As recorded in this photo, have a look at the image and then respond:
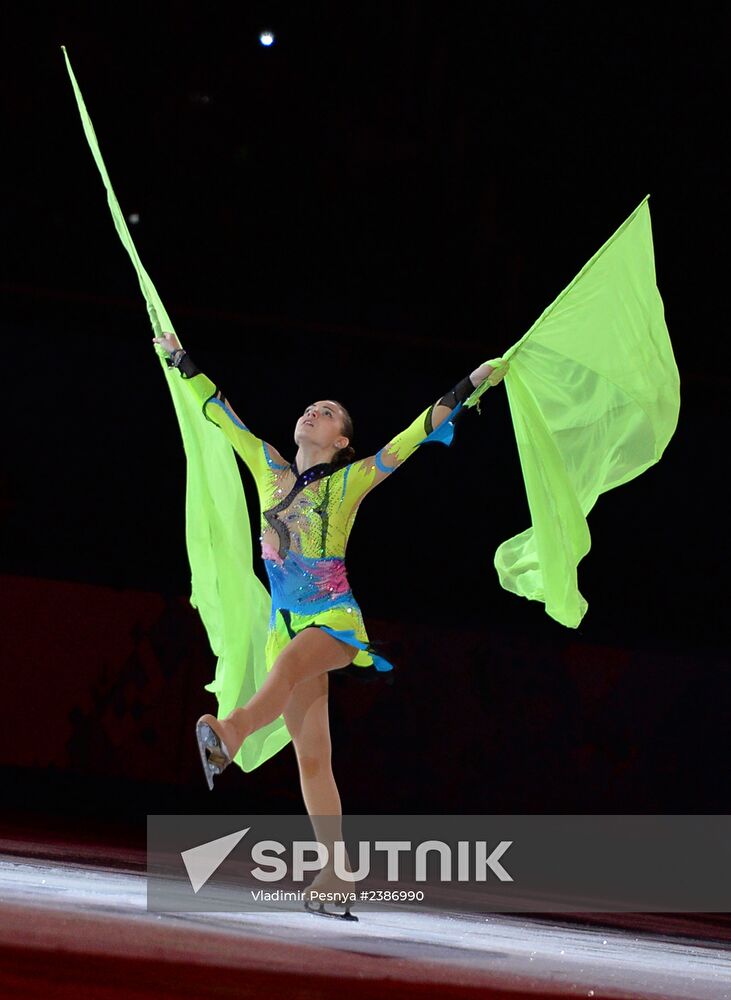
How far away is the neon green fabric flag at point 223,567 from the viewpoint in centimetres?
380

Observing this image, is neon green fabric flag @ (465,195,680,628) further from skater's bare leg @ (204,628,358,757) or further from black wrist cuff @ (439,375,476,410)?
skater's bare leg @ (204,628,358,757)

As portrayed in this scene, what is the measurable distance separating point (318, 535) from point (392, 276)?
18.4 feet

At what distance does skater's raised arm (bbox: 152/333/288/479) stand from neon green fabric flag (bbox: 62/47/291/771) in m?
0.10

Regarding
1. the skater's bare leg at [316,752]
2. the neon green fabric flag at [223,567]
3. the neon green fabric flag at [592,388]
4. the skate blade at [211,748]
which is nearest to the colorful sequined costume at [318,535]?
the skater's bare leg at [316,752]

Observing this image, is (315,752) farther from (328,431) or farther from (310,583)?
(328,431)

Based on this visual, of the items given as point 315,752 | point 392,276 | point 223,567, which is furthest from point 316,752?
point 392,276

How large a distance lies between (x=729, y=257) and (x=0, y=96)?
5.22 m

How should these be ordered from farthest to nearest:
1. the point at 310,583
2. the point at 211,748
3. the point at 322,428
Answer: the point at 322,428 → the point at 310,583 → the point at 211,748

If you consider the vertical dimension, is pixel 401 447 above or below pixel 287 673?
above

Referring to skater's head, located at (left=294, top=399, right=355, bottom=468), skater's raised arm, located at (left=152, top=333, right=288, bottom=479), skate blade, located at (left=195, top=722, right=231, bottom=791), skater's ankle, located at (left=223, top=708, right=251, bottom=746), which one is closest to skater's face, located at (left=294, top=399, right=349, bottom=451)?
skater's head, located at (left=294, top=399, right=355, bottom=468)

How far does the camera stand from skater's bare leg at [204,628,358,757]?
3.08 meters

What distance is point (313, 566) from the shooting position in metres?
3.45

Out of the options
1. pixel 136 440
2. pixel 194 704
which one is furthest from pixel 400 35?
pixel 194 704

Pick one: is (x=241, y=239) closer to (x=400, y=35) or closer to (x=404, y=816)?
(x=400, y=35)
